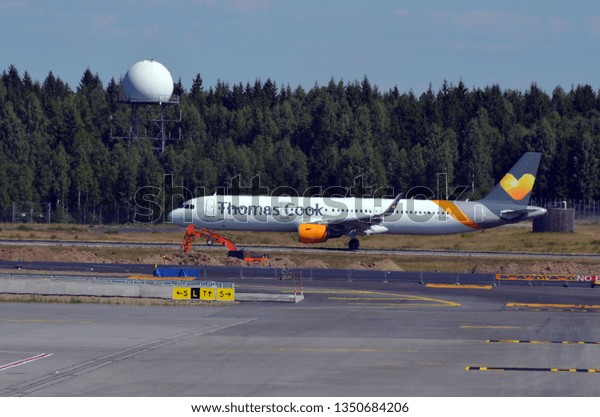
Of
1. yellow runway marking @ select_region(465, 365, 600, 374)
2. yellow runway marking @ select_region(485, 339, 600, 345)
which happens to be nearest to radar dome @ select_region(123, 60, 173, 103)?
yellow runway marking @ select_region(485, 339, 600, 345)

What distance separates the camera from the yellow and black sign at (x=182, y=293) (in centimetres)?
5334

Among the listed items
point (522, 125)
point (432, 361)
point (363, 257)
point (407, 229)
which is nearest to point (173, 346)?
point (432, 361)

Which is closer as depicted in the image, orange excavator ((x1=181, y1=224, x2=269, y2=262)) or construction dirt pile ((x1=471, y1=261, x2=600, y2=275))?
construction dirt pile ((x1=471, y1=261, x2=600, y2=275))

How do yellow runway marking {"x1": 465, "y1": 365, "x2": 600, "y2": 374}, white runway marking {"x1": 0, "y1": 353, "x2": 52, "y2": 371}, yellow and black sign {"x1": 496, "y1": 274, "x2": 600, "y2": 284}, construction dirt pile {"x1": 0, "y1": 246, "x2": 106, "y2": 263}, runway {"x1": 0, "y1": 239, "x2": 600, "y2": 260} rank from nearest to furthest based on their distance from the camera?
1. white runway marking {"x1": 0, "y1": 353, "x2": 52, "y2": 371}
2. yellow runway marking {"x1": 465, "y1": 365, "x2": 600, "y2": 374}
3. yellow and black sign {"x1": 496, "y1": 274, "x2": 600, "y2": 284}
4. construction dirt pile {"x1": 0, "y1": 246, "x2": 106, "y2": 263}
5. runway {"x1": 0, "y1": 239, "x2": 600, "y2": 260}

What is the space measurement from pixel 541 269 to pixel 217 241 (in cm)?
2692

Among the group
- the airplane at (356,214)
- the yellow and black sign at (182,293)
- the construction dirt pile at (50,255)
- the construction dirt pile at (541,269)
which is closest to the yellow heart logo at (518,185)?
the airplane at (356,214)

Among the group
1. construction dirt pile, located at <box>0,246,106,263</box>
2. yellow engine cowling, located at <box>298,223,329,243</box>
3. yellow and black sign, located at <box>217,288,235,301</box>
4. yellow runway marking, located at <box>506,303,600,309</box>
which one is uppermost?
yellow engine cowling, located at <box>298,223,329,243</box>

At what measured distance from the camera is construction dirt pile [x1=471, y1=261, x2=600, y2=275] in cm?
7188

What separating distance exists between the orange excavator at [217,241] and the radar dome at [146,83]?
51.0 meters

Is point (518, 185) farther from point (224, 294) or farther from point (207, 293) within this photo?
point (207, 293)

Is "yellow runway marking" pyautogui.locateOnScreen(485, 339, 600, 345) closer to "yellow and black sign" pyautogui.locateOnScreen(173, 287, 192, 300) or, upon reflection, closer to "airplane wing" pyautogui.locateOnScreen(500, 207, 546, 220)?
"yellow and black sign" pyautogui.locateOnScreen(173, 287, 192, 300)

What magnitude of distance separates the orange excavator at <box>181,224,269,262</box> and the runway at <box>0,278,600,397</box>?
20125 mm

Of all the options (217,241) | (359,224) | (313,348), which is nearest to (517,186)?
(359,224)

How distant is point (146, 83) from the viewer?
440ft
